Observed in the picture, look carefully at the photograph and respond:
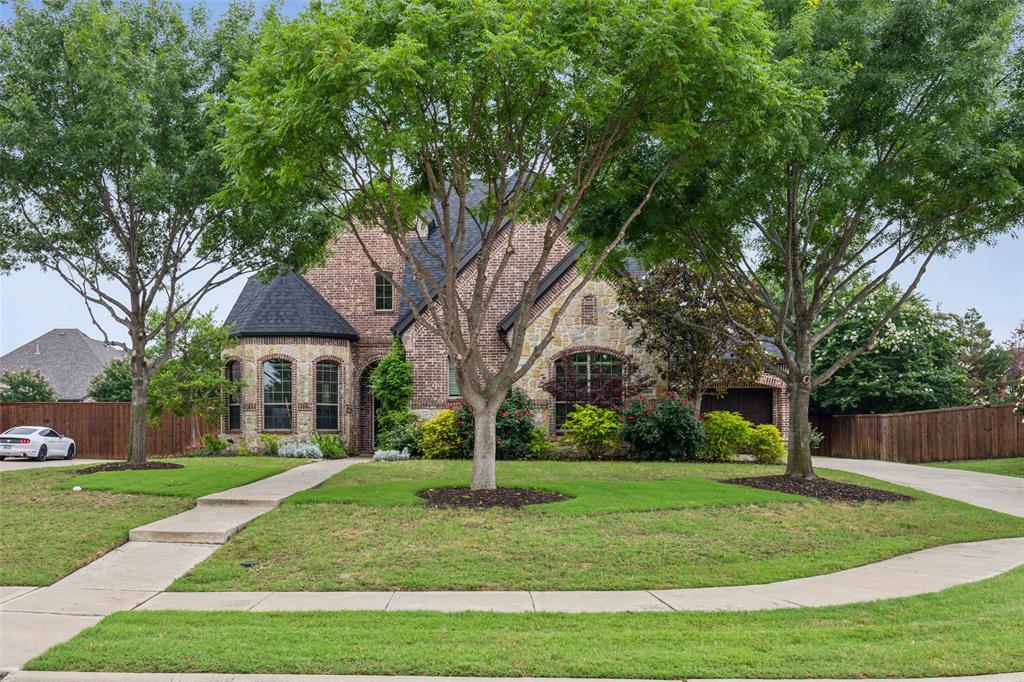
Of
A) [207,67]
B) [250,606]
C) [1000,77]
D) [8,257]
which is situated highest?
[207,67]

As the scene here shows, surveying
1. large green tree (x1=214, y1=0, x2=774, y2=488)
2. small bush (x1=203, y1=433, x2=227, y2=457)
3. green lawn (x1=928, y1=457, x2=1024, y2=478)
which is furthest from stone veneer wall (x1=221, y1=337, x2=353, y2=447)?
green lawn (x1=928, y1=457, x2=1024, y2=478)

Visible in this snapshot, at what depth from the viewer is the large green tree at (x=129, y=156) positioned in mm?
16547

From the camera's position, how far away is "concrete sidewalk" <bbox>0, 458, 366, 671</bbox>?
6.88m

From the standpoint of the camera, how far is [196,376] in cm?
2438

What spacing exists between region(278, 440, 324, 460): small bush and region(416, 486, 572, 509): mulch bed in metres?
9.77

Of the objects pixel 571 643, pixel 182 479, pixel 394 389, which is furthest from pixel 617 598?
pixel 394 389

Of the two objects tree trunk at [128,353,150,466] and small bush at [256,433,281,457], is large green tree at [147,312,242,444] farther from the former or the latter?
tree trunk at [128,353,150,466]

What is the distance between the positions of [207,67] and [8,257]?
6221mm

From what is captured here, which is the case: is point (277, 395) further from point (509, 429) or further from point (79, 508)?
point (79, 508)

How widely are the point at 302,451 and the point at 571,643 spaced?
17458 millimetres

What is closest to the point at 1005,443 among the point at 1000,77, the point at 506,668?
the point at 1000,77

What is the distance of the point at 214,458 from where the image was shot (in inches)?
863

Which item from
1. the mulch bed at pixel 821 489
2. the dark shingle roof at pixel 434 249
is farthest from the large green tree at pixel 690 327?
the mulch bed at pixel 821 489

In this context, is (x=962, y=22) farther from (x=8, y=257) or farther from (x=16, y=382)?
(x=16, y=382)
